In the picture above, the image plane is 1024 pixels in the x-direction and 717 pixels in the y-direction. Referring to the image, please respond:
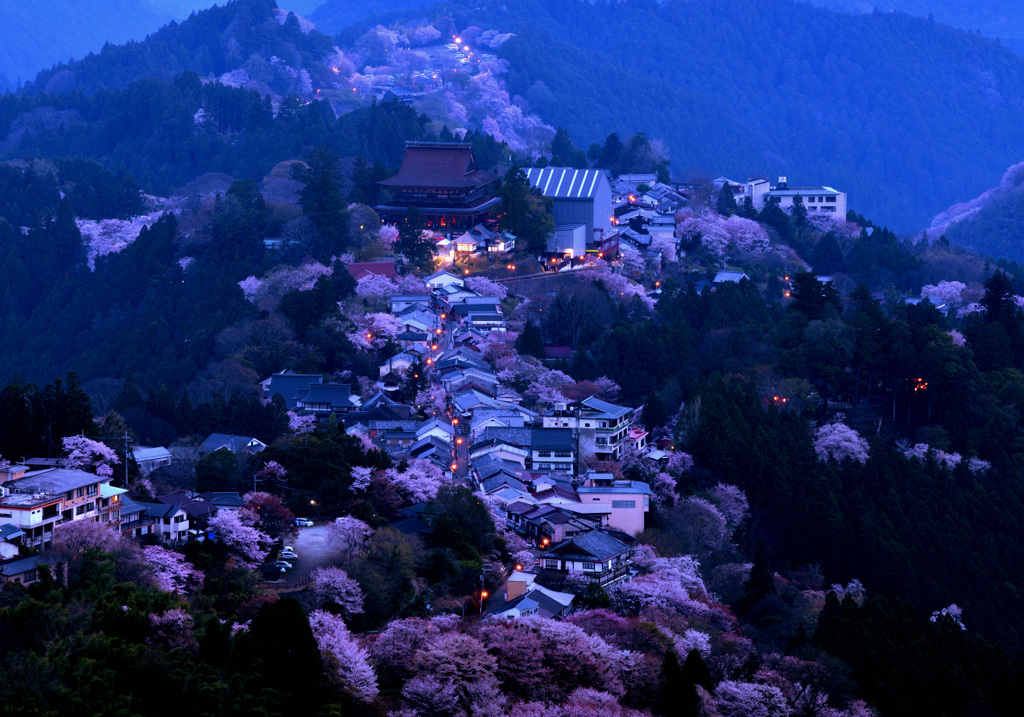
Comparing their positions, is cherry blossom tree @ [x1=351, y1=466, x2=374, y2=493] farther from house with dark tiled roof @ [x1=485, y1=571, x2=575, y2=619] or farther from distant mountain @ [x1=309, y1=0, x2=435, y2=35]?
distant mountain @ [x1=309, y1=0, x2=435, y2=35]

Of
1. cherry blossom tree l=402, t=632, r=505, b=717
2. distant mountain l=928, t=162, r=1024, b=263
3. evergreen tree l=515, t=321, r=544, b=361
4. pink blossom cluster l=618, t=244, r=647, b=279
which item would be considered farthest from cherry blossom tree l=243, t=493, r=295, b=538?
Result: distant mountain l=928, t=162, r=1024, b=263

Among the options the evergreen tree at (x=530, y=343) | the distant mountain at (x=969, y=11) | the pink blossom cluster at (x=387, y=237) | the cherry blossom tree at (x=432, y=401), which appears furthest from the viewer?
the distant mountain at (x=969, y=11)

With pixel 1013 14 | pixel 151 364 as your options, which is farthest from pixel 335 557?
pixel 1013 14

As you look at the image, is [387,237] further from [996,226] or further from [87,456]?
[996,226]

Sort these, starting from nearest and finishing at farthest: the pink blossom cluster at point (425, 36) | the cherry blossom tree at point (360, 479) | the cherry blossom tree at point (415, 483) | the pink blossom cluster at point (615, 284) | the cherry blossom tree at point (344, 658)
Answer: the cherry blossom tree at point (344, 658) → the cherry blossom tree at point (360, 479) → the cherry blossom tree at point (415, 483) → the pink blossom cluster at point (615, 284) → the pink blossom cluster at point (425, 36)

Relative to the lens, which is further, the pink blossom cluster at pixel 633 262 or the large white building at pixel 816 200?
the large white building at pixel 816 200

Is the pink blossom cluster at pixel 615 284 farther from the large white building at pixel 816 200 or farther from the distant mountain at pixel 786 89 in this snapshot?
the distant mountain at pixel 786 89

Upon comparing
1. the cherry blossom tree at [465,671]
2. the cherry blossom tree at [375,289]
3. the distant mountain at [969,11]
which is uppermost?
the distant mountain at [969,11]

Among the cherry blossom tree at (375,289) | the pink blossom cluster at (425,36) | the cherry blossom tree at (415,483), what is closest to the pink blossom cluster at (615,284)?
the cherry blossom tree at (375,289)
